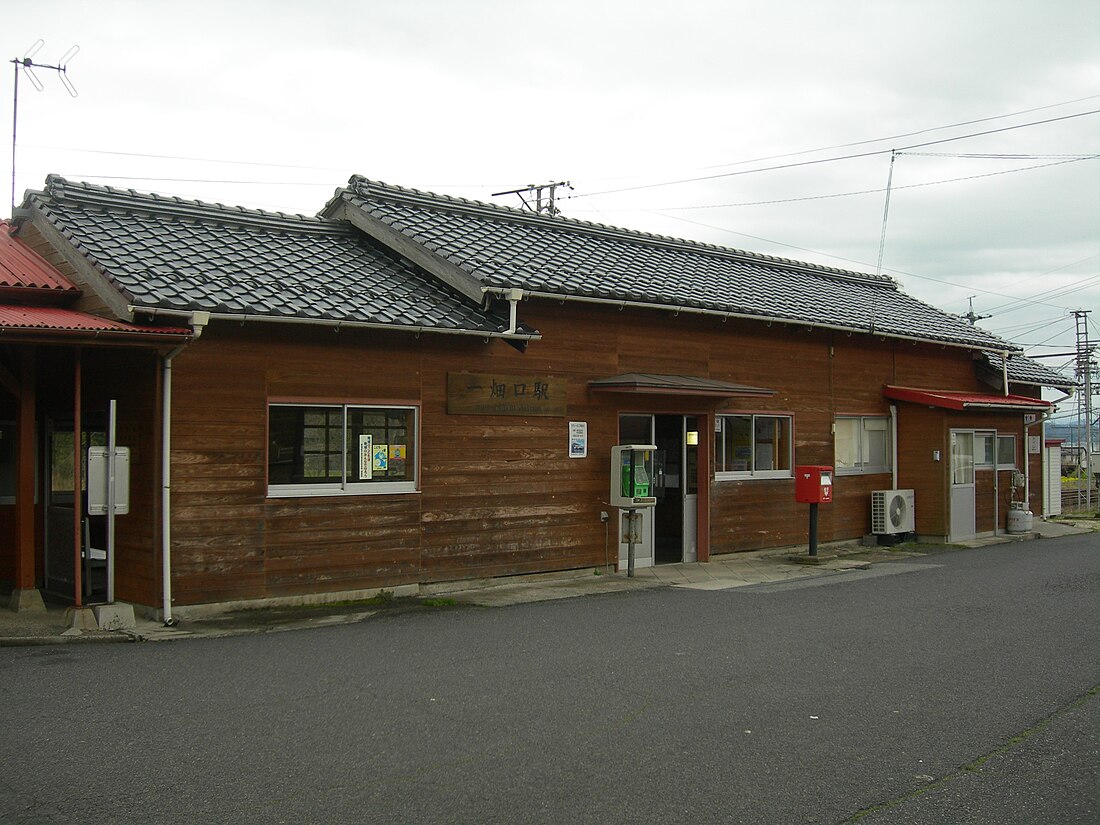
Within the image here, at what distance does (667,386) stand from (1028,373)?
1428cm

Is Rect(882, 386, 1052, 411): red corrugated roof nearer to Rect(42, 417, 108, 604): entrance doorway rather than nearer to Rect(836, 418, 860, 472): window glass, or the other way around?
Rect(836, 418, 860, 472): window glass

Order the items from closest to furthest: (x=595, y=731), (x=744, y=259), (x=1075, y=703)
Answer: (x=595, y=731) < (x=1075, y=703) < (x=744, y=259)

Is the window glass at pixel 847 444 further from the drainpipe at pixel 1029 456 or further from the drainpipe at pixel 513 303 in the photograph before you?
the drainpipe at pixel 513 303

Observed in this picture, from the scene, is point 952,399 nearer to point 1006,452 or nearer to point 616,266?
point 1006,452

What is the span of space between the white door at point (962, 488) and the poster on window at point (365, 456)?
11.3m

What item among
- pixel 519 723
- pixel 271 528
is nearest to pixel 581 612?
pixel 271 528

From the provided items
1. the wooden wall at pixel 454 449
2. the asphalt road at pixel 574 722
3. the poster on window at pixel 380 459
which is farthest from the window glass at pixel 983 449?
A: the poster on window at pixel 380 459

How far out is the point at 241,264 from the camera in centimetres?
1140

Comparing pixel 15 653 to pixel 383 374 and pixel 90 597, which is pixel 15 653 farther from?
pixel 383 374

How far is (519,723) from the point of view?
6.26 meters

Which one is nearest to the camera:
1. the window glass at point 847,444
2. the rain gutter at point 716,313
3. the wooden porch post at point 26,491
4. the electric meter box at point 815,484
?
the wooden porch post at point 26,491

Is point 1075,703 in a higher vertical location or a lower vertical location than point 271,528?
lower

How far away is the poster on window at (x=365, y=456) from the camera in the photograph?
11242mm

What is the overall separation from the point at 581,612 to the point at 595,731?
461cm
